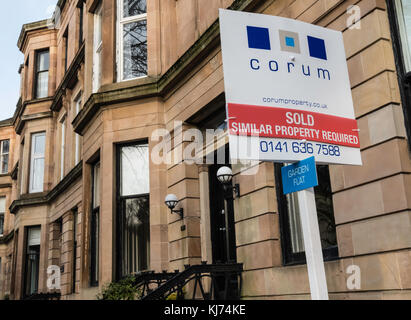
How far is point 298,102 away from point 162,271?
7.13 metres

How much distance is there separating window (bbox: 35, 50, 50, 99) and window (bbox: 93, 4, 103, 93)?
31.0ft

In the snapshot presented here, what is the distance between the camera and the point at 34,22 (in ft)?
80.5

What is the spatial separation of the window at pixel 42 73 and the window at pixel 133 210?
13.4m

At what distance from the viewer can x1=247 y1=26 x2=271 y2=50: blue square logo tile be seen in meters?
3.91

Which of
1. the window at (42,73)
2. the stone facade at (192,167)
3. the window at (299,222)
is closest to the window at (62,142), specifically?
the stone facade at (192,167)

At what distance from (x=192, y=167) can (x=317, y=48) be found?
6627 millimetres

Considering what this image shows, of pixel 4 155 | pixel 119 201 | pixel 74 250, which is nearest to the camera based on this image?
pixel 119 201

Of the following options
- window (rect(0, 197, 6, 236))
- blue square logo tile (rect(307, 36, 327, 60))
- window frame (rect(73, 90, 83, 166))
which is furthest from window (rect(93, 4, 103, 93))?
window (rect(0, 197, 6, 236))

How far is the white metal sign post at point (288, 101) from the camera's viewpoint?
146 inches

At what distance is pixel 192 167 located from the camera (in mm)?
10609

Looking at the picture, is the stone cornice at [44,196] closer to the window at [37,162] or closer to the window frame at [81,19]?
the window at [37,162]

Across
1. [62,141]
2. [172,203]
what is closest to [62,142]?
[62,141]

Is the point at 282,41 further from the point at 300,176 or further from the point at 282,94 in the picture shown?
the point at 300,176

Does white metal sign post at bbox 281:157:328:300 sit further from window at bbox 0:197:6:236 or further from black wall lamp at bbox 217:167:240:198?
window at bbox 0:197:6:236
